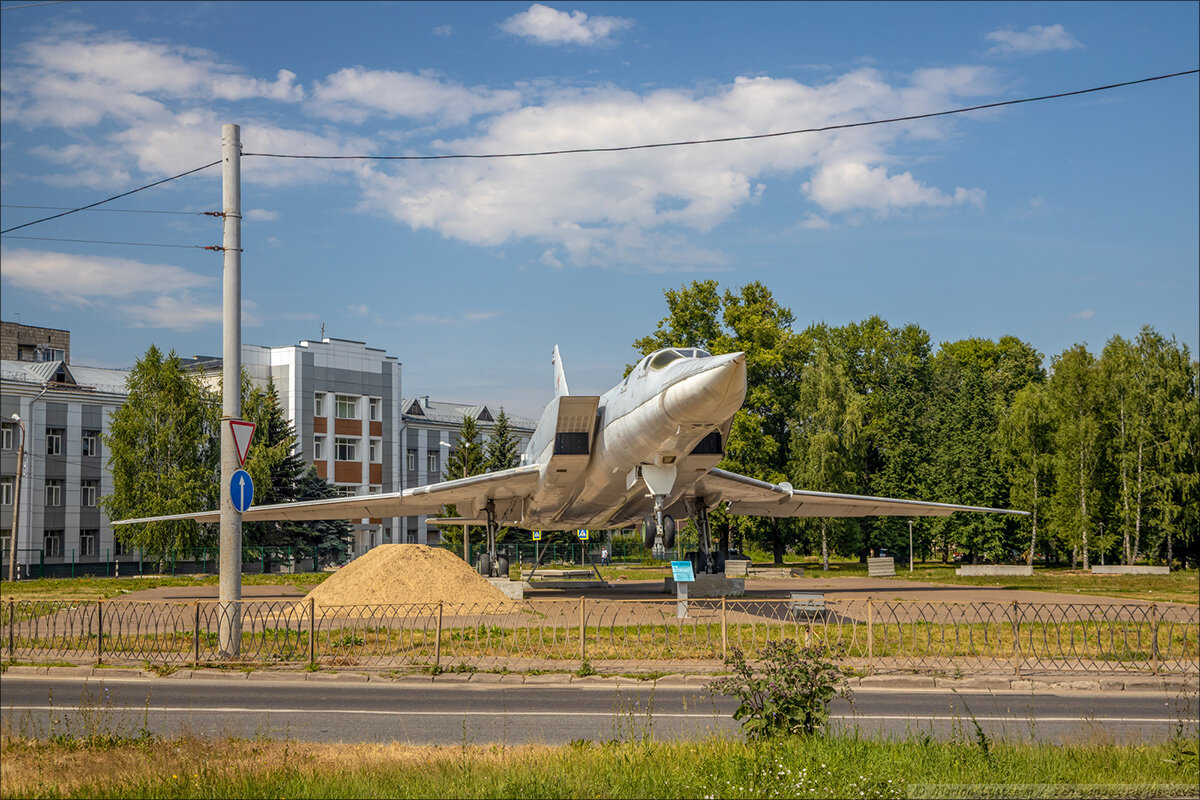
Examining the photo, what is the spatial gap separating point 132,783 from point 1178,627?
19.2 m

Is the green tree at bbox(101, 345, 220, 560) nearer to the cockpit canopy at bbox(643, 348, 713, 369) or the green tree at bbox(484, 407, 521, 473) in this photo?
the green tree at bbox(484, 407, 521, 473)

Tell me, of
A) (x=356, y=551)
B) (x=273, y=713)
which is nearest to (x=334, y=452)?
(x=356, y=551)

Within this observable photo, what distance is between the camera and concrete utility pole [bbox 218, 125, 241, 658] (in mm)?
14664

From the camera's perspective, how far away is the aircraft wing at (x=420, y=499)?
2600cm

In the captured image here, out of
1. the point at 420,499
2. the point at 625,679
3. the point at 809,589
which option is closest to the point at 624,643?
the point at 625,679

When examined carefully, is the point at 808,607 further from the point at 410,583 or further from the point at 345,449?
the point at 345,449

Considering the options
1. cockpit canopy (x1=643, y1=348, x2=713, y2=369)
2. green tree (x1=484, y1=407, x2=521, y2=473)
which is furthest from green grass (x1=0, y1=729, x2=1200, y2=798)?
green tree (x1=484, y1=407, x2=521, y2=473)

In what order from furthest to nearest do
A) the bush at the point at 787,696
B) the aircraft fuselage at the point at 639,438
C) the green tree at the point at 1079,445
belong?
the green tree at the point at 1079,445 < the aircraft fuselage at the point at 639,438 < the bush at the point at 787,696

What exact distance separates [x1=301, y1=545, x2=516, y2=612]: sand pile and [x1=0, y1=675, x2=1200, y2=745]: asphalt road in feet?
30.0

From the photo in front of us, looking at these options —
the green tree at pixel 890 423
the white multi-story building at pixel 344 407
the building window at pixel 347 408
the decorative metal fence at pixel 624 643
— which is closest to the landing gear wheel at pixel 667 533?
the decorative metal fence at pixel 624 643

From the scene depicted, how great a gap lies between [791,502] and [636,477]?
9.71 meters

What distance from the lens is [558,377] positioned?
33.2 m

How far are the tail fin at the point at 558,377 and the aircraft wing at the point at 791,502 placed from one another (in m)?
6.73

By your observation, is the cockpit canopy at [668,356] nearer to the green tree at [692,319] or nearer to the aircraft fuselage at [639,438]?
the aircraft fuselage at [639,438]
